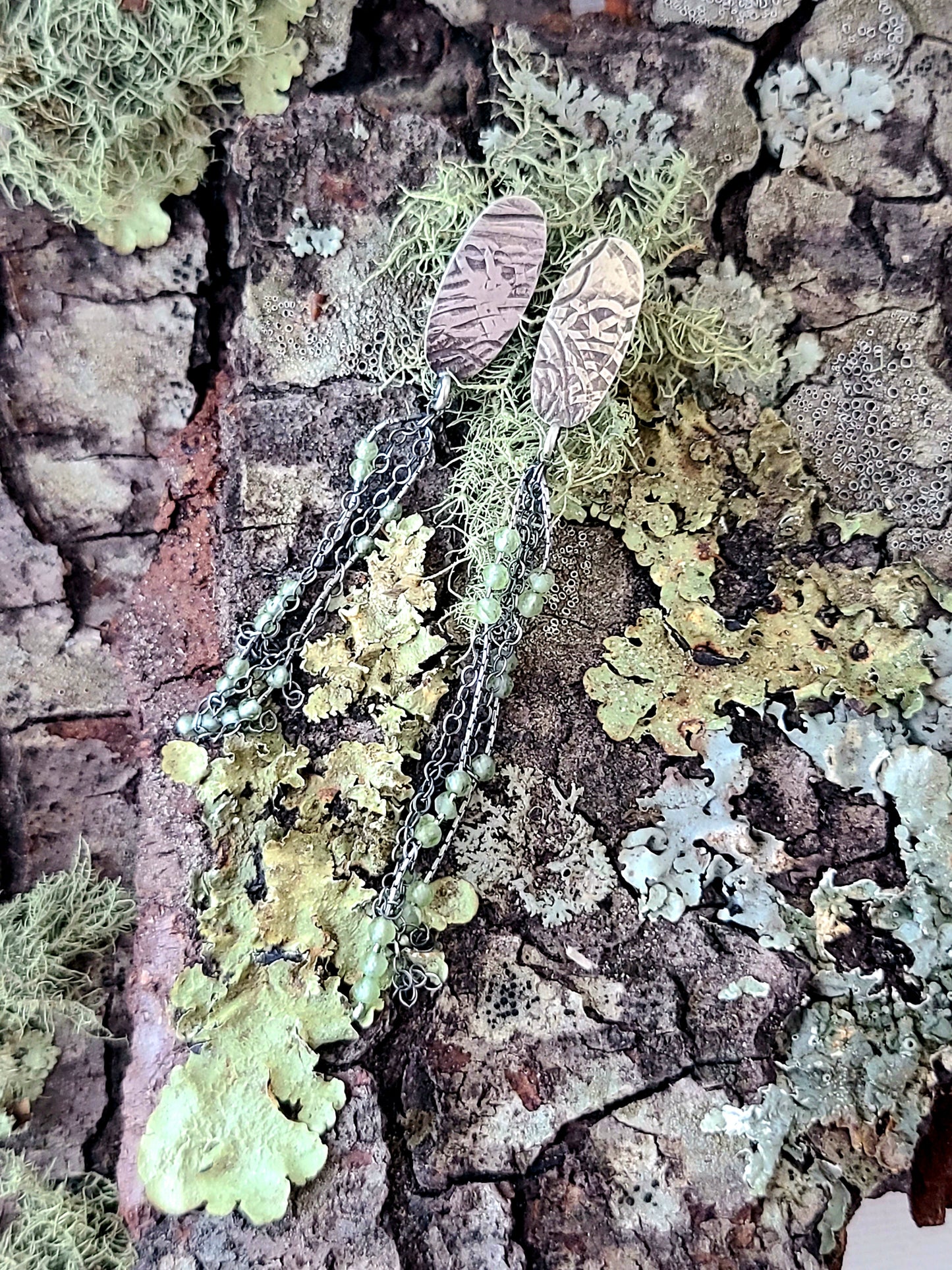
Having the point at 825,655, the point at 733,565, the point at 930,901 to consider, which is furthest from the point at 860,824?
the point at 733,565

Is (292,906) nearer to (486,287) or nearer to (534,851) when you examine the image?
(534,851)

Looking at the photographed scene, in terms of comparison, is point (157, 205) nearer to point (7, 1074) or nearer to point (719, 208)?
point (719, 208)

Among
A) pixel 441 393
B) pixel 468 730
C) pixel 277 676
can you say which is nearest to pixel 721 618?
pixel 468 730

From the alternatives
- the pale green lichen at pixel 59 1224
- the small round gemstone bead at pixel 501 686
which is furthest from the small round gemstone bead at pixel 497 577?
the pale green lichen at pixel 59 1224

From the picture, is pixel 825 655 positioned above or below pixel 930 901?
above

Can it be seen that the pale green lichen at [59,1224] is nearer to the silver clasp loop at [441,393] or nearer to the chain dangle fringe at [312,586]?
the chain dangle fringe at [312,586]
